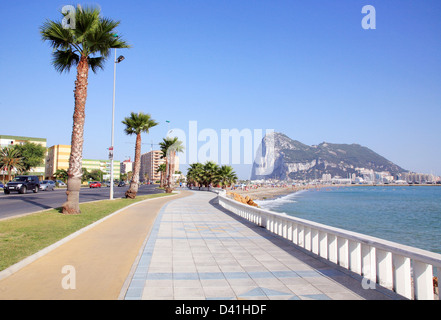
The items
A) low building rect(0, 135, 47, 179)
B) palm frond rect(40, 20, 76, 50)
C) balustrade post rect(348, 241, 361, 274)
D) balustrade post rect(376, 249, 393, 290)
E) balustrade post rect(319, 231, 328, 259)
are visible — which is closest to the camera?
balustrade post rect(376, 249, 393, 290)

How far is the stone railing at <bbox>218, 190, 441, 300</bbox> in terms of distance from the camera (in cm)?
406

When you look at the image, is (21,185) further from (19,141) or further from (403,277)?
(19,141)

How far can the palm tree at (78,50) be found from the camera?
14812 mm

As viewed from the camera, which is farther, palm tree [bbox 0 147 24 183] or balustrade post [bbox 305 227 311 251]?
palm tree [bbox 0 147 24 183]

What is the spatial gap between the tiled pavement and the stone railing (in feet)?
0.85

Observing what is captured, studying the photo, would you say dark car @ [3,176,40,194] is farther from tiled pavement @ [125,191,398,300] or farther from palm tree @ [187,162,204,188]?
palm tree @ [187,162,204,188]

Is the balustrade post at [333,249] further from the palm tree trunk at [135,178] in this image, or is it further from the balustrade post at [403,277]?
the palm tree trunk at [135,178]

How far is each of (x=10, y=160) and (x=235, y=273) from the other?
7764 cm

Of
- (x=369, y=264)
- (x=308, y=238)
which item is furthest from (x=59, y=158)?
(x=369, y=264)

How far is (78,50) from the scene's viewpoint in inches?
623

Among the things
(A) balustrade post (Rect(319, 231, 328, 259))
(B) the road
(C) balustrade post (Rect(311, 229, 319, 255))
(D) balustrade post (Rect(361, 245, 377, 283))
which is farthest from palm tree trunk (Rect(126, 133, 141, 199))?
(D) balustrade post (Rect(361, 245, 377, 283))

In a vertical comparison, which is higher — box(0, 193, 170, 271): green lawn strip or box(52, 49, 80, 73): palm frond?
box(52, 49, 80, 73): palm frond

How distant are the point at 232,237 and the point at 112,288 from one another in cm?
549
